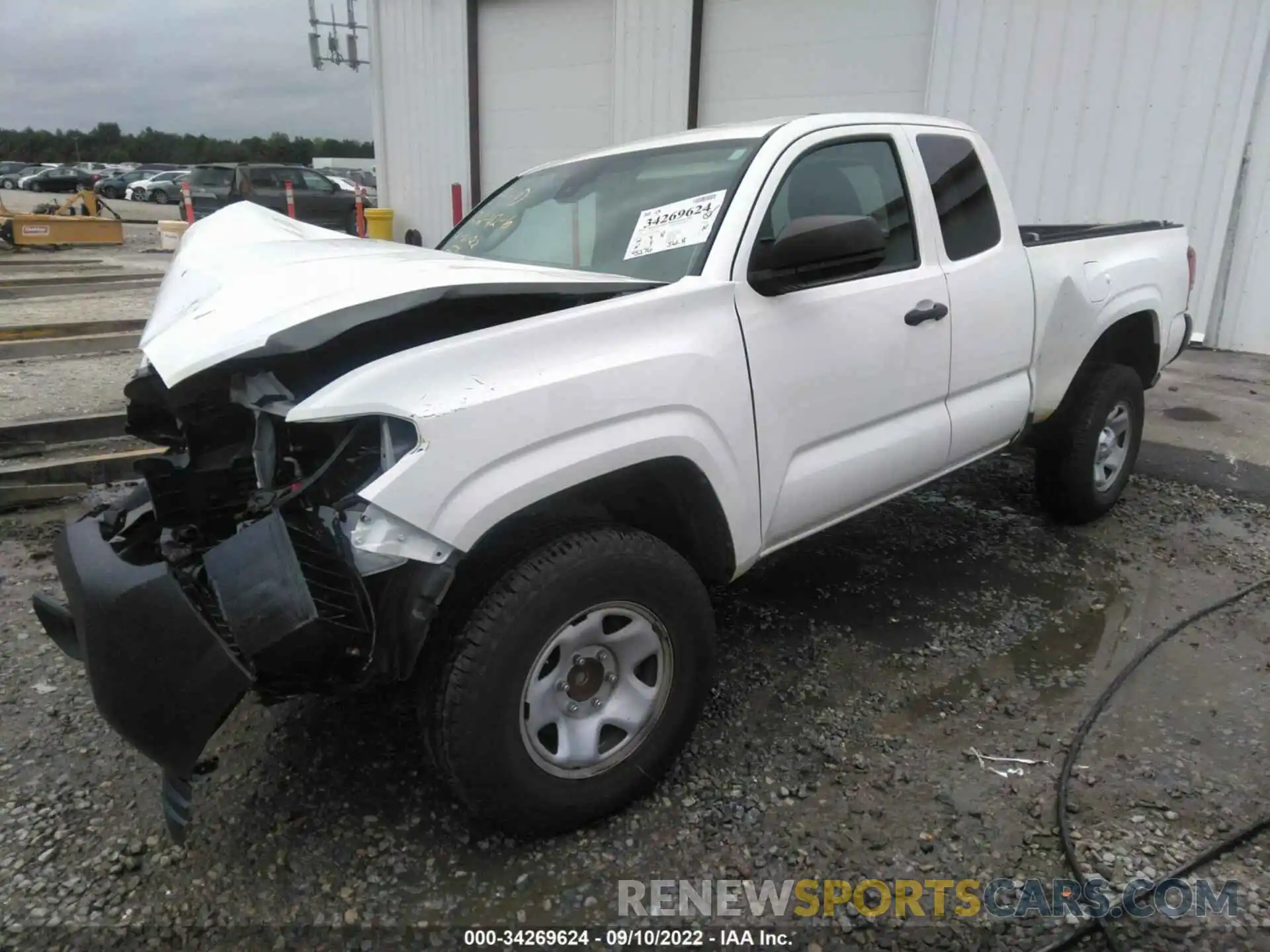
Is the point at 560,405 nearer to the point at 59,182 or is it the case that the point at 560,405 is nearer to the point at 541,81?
the point at 541,81

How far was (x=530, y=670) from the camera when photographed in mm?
2131

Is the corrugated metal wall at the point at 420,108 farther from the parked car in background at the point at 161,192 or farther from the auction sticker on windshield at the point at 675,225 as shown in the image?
the parked car in background at the point at 161,192

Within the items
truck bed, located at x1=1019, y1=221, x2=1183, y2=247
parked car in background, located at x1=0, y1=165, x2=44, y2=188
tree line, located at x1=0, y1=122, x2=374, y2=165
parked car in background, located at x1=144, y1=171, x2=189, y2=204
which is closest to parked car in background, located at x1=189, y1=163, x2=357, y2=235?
truck bed, located at x1=1019, y1=221, x2=1183, y2=247

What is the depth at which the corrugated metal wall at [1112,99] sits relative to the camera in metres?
7.53

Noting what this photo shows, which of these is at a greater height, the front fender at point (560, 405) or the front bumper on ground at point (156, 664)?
the front fender at point (560, 405)

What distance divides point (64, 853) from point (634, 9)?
10.6 metres

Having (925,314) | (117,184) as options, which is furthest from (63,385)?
(117,184)

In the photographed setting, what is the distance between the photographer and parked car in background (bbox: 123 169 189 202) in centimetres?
3603

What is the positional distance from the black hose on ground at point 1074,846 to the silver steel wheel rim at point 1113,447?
1113mm

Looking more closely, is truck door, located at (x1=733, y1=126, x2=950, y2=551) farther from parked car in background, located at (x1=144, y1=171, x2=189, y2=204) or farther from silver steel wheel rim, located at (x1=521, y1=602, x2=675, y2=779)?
parked car in background, located at (x1=144, y1=171, x2=189, y2=204)

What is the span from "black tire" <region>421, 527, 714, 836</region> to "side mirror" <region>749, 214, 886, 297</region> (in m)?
0.87

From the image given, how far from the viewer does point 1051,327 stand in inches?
151

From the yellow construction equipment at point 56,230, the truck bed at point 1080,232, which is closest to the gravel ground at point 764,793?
the truck bed at point 1080,232

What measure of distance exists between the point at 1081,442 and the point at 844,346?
6.14 feet
